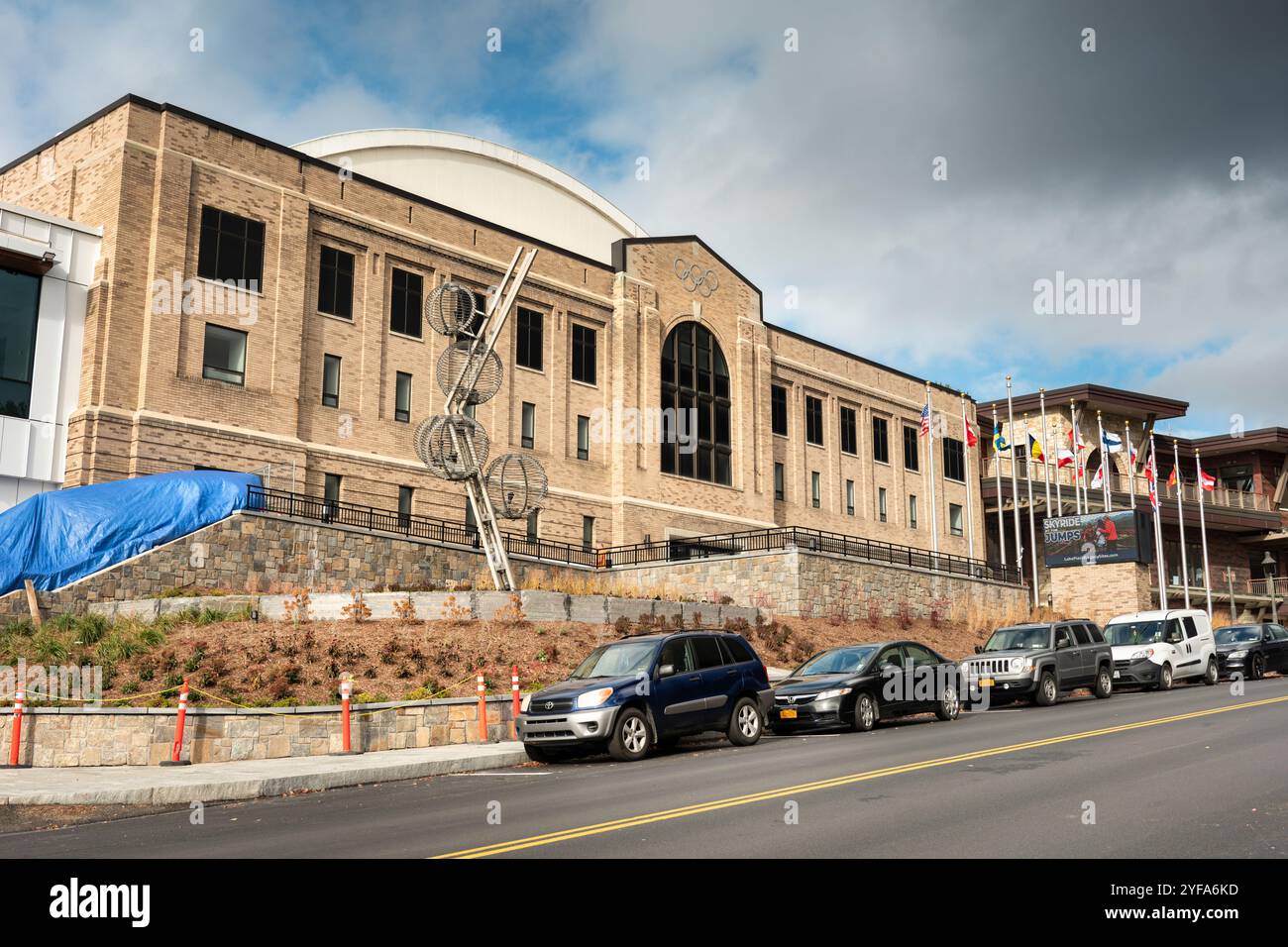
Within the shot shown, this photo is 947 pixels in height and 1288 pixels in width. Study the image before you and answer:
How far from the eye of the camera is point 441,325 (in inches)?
1136

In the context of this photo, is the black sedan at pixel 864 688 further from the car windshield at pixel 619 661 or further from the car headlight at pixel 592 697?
the car headlight at pixel 592 697

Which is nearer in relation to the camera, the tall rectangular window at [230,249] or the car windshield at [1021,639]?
the car windshield at [1021,639]

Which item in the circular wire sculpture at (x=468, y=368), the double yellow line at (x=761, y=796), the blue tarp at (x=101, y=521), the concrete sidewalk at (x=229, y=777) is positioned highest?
the circular wire sculpture at (x=468, y=368)

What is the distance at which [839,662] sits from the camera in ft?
63.8

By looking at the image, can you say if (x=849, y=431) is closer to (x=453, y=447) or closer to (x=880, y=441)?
(x=880, y=441)

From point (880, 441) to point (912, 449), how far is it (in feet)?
9.18

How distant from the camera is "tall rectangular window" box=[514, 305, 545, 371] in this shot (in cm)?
4275

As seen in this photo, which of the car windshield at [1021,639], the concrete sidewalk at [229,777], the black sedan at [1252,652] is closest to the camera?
the concrete sidewalk at [229,777]

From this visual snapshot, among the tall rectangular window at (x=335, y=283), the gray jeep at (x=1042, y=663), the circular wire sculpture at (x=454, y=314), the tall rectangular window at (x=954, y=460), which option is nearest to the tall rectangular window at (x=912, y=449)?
the tall rectangular window at (x=954, y=460)

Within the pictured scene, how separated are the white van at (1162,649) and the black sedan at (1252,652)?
50.5 inches

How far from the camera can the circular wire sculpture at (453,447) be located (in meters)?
28.5

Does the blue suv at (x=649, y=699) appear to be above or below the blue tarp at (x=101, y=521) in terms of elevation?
below

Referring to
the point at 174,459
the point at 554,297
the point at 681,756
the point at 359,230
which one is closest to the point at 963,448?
the point at 554,297

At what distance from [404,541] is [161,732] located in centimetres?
1603
